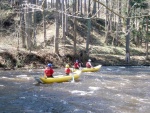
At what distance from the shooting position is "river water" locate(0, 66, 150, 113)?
11531mm

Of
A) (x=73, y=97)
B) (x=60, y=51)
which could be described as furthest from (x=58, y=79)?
(x=60, y=51)

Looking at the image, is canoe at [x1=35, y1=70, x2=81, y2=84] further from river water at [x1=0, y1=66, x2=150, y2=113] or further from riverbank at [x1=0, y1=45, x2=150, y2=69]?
riverbank at [x1=0, y1=45, x2=150, y2=69]

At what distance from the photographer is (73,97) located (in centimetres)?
1391

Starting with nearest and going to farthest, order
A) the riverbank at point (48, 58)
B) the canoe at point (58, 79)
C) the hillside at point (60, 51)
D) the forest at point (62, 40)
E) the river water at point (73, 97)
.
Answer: the river water at point (73, 97) → the canoe at point (58, 79) → the riverbank at point (48, 58) → the hillside at point (60, 51) → the forest at point (62, 40)

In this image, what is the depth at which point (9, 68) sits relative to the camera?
25328 millimetres

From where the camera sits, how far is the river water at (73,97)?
11.5 meters

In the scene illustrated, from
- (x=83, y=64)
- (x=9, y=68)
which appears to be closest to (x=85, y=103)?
(x=9, y=68)

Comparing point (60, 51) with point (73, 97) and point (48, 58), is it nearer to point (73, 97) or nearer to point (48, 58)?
point (48, 58)

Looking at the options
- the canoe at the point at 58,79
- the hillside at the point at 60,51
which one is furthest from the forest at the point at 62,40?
the canoe at the point at 58,79

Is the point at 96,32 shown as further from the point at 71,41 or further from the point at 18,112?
the point at 18,112

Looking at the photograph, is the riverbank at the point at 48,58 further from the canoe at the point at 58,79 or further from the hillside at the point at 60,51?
the canoe at the point at 58,79

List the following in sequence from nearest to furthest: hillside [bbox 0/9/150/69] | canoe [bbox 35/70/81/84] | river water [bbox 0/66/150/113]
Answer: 1. river water [bbox 0/66/150/113]
2. canoe [bbox 35/70/81/84]
3. hillside [bbox 0/9/150/69]

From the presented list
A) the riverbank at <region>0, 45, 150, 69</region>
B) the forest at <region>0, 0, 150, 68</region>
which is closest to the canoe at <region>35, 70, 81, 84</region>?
the forest at <region>0, 0, 150, 68</region>

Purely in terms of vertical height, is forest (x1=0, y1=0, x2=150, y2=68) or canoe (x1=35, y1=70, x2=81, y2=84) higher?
forest (x1=0, y1=0, x2=150, y2=68)
